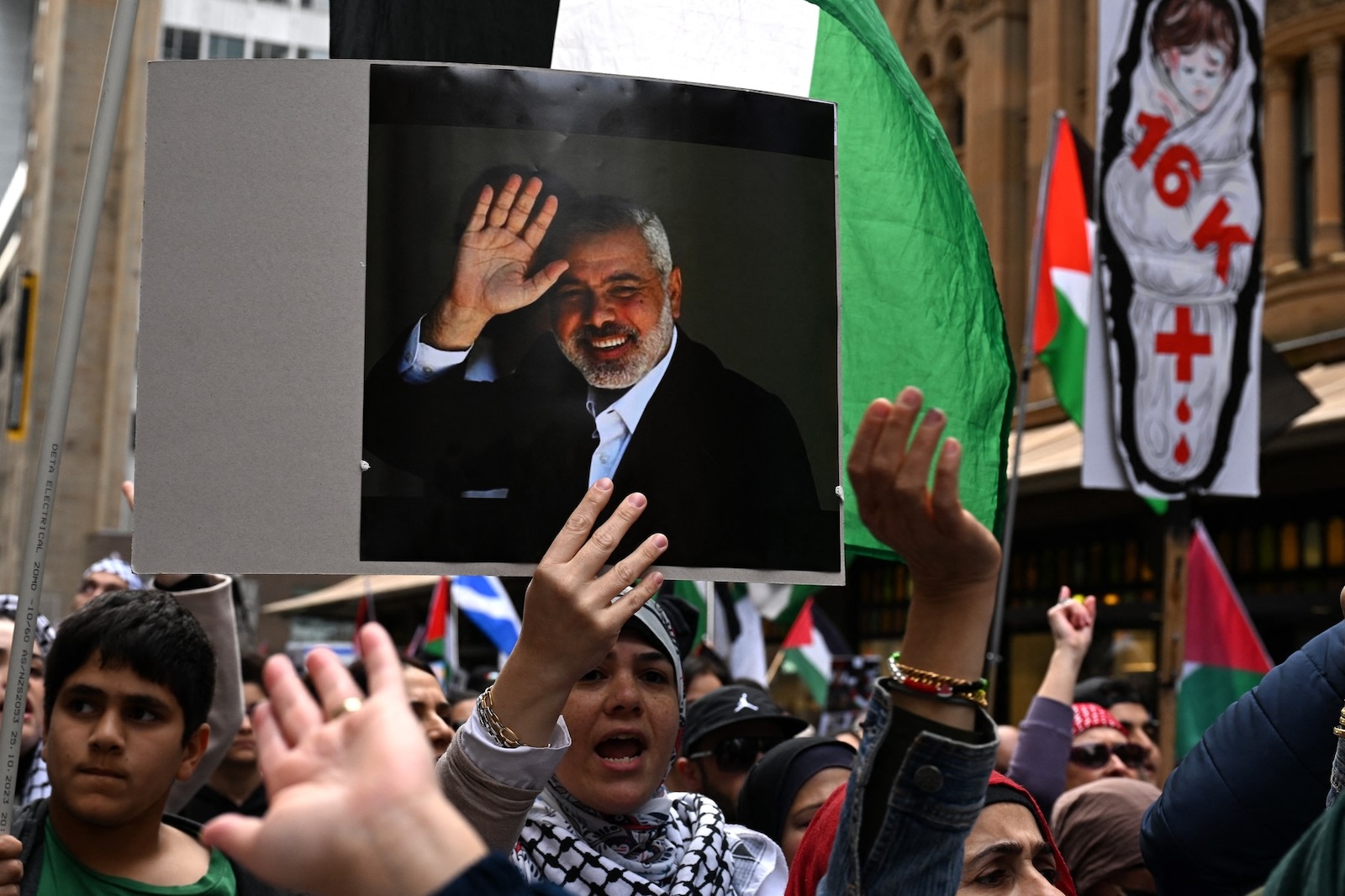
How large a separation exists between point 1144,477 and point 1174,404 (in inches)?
15.7

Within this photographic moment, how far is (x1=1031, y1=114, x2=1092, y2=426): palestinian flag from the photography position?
8.78m

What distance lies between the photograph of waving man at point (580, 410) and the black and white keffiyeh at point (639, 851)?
558 mm

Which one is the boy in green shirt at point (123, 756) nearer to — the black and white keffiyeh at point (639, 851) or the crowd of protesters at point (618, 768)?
the crowd of protesters at point (618, 768)

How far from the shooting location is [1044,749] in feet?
14.6

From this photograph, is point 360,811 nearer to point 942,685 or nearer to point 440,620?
point 942,685

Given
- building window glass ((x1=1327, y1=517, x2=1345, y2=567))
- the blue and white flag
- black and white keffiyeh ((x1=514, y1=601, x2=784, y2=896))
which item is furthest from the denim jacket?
building window glass ((x1=1327, y1=517, x2=1345, y2=567))

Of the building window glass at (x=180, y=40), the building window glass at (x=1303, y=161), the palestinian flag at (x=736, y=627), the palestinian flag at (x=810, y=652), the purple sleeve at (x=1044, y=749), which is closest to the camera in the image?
the purple sleeve at (x=1044, y=749)

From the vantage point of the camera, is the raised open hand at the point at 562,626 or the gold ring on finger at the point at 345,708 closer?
the gold ring on finger at the point at 345,708

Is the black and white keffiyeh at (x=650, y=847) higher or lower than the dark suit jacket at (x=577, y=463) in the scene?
lower

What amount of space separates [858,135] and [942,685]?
221 centimetres

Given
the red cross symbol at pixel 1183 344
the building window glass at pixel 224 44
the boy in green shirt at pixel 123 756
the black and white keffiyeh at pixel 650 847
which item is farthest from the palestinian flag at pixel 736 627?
the building window glass at pixel 224 44

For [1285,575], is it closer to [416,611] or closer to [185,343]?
[185,343]

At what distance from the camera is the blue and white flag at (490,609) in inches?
417

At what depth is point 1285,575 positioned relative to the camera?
12984 mm
